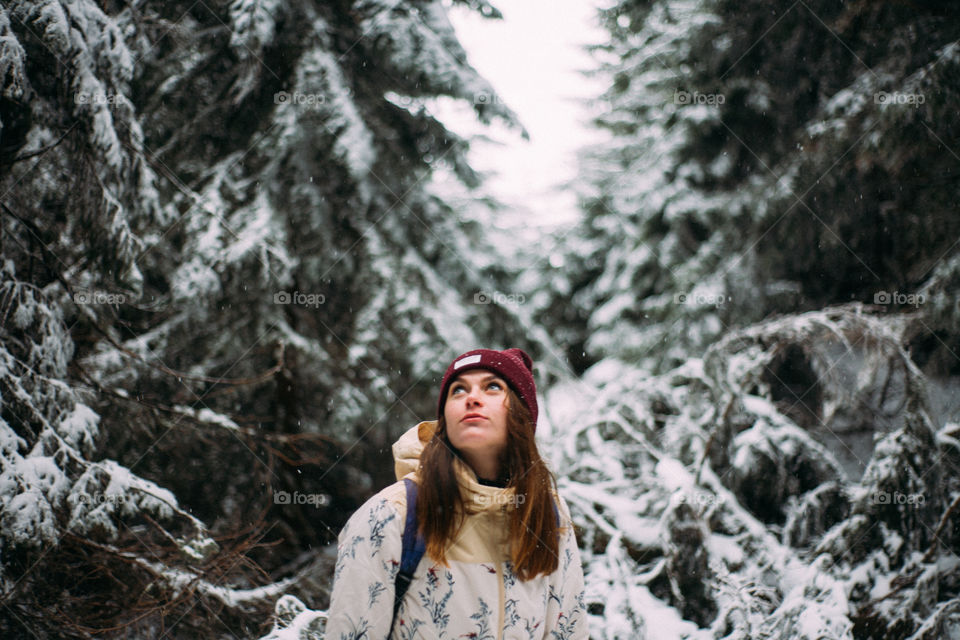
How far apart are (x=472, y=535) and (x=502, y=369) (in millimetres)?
487

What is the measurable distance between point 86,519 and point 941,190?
5.93m

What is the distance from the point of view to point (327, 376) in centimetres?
497

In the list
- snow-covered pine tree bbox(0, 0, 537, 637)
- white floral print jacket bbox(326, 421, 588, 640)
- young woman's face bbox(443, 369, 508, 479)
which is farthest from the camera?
snow-covered pine tree bbox(0, 0, 537, 637)

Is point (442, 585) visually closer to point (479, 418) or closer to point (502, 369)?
point (479, 418)

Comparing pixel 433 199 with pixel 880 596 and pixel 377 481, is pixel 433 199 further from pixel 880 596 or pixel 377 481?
pixel 880 596

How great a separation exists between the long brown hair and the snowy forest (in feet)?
4.54

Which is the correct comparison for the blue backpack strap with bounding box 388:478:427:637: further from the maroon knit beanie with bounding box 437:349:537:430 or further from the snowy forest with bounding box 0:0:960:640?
the snowy forest with bounding box 0:0:960:640

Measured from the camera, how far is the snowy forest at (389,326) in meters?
3.03

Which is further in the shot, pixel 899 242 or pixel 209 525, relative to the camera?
pixel 899 242

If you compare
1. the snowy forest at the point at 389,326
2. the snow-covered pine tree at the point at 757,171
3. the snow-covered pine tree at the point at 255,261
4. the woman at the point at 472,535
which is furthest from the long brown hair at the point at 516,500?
the snow-covered pine tree at the point at 757,171

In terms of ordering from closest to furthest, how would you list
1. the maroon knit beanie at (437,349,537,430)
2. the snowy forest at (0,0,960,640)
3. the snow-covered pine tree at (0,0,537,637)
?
the maroon knit beanie at (437,349,537,430)
the snowy forest at (0,0,960,640)
the snow-covered pine tree at (0,0,537,637)

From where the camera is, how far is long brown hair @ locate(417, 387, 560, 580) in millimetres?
1583

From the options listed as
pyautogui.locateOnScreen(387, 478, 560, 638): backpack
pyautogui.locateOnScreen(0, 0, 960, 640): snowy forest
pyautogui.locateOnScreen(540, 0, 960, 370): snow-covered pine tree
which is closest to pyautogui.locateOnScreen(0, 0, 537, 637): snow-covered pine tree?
pyautogui.locateOnScreen(0, 0, 960, 640): snowy forest

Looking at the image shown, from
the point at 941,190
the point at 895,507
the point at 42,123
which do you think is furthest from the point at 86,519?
the point at 941,190
